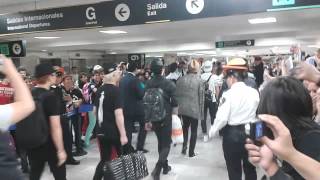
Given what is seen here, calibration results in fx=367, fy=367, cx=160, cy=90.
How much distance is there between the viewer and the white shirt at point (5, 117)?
5.76 ft

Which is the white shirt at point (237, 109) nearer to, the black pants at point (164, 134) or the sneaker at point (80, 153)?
Answer: the black pants at point (164, 134)

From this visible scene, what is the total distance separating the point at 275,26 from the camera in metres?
11.1

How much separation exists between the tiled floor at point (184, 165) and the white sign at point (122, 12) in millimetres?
2319

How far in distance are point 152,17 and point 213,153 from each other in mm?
2543

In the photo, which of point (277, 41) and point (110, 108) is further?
point (277, 41)

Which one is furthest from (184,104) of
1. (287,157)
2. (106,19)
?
(287,157)

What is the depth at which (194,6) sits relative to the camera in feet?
17.2

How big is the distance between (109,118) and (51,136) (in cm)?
79

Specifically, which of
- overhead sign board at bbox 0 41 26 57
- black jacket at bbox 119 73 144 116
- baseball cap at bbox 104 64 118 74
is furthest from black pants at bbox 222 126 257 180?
overhead sign board at bbox 0 41 26 57

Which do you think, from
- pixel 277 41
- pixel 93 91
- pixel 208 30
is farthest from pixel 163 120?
pixel 277 41

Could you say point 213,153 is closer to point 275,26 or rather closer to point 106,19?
point 106,19

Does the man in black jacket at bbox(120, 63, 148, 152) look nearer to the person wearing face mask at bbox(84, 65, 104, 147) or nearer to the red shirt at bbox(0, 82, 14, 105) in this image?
the person wearing face mask at bbox(84, 65, 104, 147)

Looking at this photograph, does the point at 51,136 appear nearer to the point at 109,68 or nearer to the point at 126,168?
the point at 126,168

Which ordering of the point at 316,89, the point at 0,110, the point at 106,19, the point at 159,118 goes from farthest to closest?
the point at 106,19, the point at 159,118, the point at 316,89, the point at 0,110
